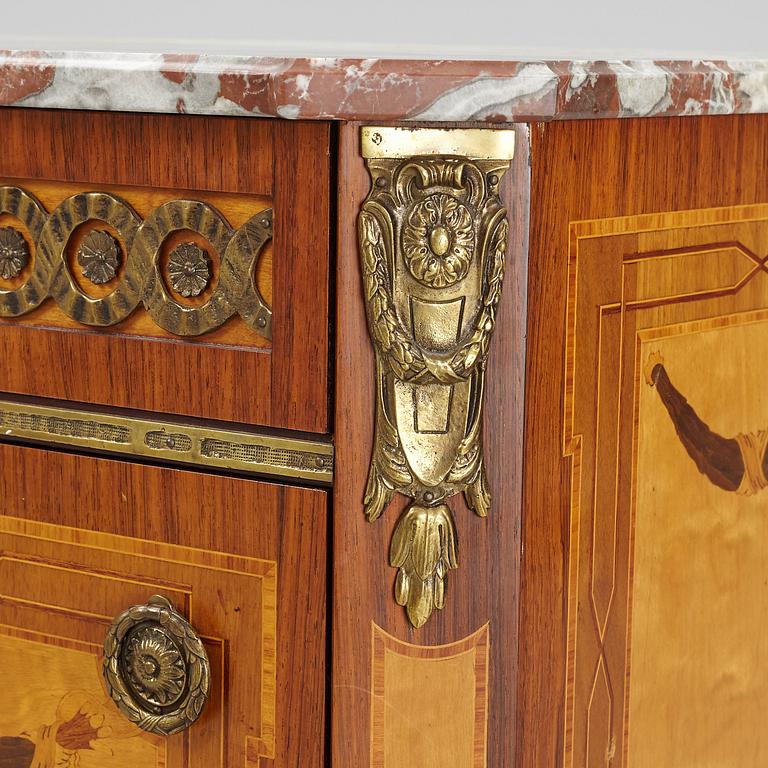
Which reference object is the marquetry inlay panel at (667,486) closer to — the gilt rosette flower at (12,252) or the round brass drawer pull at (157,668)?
the round brass drawer pull at (157,668)

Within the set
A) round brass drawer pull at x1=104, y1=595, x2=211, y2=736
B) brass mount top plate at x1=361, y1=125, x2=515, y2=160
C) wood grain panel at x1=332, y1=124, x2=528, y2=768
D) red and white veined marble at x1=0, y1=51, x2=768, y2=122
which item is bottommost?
round brass drawer pull at x1=104, y1=595, x2=211, y2=736

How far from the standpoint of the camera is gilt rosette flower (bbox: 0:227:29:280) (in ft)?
2.87

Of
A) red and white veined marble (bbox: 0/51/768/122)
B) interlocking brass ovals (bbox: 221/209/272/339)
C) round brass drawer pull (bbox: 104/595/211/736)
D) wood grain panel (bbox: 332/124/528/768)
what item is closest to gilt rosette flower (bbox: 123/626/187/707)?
round brass drawer pull (bbox: 104/595/211/736)

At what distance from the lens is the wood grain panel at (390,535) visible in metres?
0.75

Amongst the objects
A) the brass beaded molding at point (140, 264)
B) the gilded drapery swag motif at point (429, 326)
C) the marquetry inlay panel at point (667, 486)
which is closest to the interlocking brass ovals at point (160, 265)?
the brass beaded molding at point (140, 264)

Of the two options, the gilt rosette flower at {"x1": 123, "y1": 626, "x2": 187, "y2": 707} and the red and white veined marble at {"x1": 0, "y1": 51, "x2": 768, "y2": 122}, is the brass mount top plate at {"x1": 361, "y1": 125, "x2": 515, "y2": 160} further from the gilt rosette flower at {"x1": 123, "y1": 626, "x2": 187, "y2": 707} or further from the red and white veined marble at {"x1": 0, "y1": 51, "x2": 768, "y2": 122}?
the gilt rosette flower at {"x1": 123, "y1": 626, "x2": 187, "y2": 707}

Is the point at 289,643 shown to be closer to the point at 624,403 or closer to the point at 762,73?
the point at 624,403

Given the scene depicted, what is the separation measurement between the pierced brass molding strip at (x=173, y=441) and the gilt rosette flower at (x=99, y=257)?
0.30ft

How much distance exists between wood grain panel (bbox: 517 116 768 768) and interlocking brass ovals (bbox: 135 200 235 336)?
0.62 ft

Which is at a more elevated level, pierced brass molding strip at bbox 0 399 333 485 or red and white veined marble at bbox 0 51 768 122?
red and white veined marble at bbox 0 51 768 122

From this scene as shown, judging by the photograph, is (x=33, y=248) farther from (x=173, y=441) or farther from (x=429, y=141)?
(x=429, y=141)

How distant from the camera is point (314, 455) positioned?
79 centimetres

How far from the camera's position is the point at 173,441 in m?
0.83

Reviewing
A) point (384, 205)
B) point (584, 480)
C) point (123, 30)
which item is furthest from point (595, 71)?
point (123, 30)
